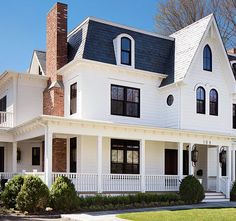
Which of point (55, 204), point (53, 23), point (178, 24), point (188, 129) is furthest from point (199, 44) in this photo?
point (178, 24)

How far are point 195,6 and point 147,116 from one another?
764 inches

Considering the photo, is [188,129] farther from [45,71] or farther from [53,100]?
[45,71]

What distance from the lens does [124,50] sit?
75.7ft

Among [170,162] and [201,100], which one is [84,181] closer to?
[170,162]

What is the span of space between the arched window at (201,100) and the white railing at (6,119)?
11.0 m

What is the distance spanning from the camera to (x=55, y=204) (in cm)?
1702

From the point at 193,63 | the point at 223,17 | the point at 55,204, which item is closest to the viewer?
the point at 55,204

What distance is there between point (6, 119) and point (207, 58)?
1247 cm

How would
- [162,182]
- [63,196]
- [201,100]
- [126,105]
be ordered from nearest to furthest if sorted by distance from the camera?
[63,196], [162,182], [126,105], [201,100]

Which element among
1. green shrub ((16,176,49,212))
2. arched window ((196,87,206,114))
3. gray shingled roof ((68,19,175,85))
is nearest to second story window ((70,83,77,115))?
gray shingled roof ((68,19,175,85))

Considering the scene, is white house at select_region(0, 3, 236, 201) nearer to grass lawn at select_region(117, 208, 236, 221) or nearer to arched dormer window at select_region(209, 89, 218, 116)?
arched dormer window at select_region(209, 89, 218, 116)

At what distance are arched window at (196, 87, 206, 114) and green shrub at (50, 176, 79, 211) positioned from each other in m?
10.1

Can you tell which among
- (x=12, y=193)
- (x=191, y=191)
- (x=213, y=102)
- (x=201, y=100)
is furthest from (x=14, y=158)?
(x=213, y=102)

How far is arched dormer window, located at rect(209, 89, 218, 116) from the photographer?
24.8 meters
